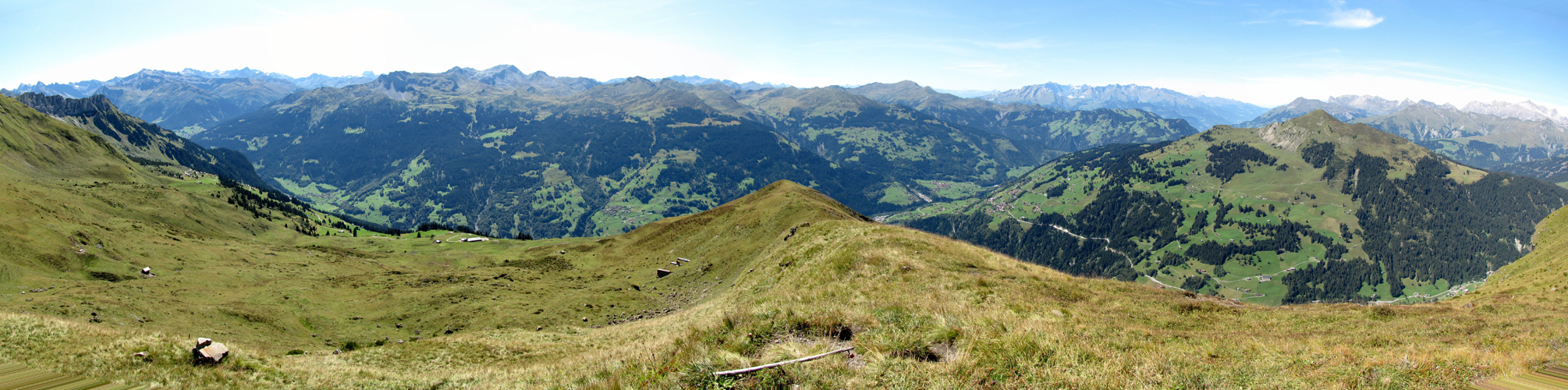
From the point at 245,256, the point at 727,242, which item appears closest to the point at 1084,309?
the point at 727,242

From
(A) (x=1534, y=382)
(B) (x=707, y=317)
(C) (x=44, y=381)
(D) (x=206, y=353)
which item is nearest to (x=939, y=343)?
(A) (x=1534, y=382)

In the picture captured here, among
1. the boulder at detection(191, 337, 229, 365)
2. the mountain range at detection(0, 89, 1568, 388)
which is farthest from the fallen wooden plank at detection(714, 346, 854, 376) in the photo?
the boulder at detection(191, 337, 229, 365)

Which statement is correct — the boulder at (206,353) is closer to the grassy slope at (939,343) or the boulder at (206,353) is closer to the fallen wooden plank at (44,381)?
the grassy slope at (939,343)

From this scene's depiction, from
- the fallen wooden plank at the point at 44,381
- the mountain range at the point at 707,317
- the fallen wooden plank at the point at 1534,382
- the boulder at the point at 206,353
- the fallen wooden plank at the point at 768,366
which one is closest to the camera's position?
the fallen wooden plank at the point at 1534,382

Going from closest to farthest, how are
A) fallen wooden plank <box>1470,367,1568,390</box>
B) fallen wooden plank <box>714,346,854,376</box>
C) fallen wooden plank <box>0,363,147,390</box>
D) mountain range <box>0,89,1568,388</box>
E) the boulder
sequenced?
fallen wooden plank <box>1470,367,1568,390</box>, fallen wooden plank <box>714,346,854,376</box>, mountain range <box>0,89,1568,388</box>, fallen wooden plank <box>0,363,147,390</box>, the boulder

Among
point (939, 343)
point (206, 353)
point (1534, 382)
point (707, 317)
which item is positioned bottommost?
point (707, 317)

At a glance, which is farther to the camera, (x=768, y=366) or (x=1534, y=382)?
(x=768, y=366)

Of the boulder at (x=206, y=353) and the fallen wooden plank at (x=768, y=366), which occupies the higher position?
the fallen wooden plank at (x=768, y=366)

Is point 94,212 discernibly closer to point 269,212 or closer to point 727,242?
point 269,212

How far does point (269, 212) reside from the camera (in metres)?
118

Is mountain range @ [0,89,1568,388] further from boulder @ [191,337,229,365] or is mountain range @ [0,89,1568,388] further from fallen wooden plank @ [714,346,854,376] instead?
boulder @ [191,337,229,365]

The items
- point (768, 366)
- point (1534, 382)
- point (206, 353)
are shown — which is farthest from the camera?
point (206, 353)

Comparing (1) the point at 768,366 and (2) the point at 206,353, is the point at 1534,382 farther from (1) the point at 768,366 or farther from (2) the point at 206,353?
(2) the point at 206,353

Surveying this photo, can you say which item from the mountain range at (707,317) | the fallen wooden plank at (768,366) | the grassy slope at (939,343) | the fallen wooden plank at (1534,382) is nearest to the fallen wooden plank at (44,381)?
the mountain range at (707,317)
